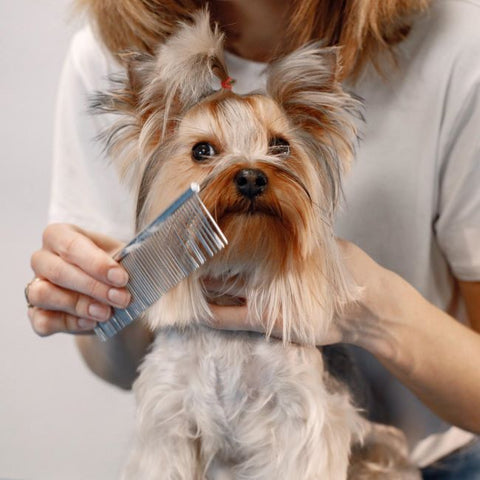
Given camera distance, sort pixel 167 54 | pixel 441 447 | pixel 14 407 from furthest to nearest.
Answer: pixel 14 407 < pixel 441 447 < pixel 167 54

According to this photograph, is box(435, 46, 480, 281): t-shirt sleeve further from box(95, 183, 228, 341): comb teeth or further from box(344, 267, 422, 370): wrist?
box(95, 183, 228, 341): comb teeth

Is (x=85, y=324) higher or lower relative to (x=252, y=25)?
lower

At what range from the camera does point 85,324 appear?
111 centimetres

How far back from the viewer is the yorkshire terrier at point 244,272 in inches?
38.1

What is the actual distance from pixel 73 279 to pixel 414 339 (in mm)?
532

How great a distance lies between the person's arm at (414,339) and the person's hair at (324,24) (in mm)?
365

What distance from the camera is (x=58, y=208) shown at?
141 centimetres

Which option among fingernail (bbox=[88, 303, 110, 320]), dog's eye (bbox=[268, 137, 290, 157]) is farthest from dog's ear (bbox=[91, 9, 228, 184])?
fingernail (bbox=[88, 303, 110, 320])

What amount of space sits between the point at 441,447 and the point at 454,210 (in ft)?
1.48

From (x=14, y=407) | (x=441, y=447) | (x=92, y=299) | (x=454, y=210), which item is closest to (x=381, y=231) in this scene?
(x=454, y=210)

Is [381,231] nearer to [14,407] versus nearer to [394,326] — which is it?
[394,326]

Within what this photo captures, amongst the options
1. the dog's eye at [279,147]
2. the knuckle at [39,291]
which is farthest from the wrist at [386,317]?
the knuckle at [39,291]

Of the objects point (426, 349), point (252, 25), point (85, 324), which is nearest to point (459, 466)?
point (426, 349)

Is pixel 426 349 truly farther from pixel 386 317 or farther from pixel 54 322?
pixel 54 322
